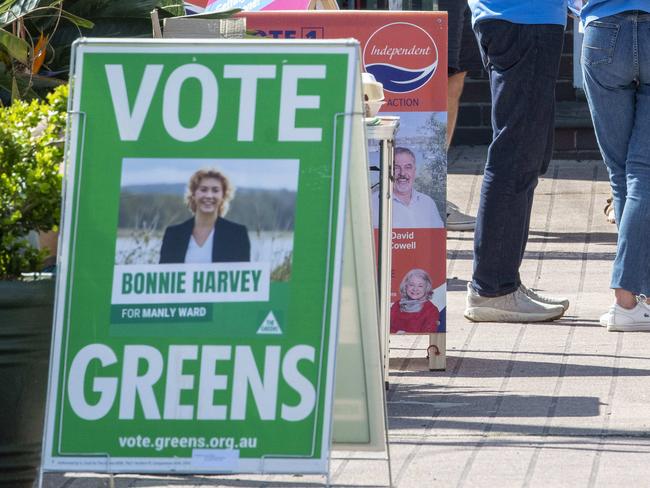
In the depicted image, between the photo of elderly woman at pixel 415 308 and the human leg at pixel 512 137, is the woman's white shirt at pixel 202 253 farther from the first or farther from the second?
the human leg at pixel 512 137

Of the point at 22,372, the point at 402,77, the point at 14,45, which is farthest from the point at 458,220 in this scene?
the point at 22,372

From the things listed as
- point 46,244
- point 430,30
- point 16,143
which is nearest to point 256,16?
point 430,30

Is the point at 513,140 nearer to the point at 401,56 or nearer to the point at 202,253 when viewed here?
the point at 401,56

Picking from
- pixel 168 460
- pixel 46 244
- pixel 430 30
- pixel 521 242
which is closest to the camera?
pixel 168 460

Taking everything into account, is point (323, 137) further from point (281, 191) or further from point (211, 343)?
point (211, 343)

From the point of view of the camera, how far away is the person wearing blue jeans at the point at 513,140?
631 cm

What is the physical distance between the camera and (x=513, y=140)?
254 inches

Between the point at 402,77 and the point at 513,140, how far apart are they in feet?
3.22

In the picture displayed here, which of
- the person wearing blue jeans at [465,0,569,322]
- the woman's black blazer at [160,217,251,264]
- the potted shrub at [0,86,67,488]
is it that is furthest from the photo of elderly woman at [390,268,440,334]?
the woman's black blazer at [160,217,251,264]

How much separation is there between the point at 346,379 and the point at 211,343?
0.51 metres

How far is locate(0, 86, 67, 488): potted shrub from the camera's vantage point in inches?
159

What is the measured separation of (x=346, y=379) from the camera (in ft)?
13.7

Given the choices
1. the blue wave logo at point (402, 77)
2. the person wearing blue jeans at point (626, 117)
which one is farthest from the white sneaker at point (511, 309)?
the blue wave logo at point (402, 77)

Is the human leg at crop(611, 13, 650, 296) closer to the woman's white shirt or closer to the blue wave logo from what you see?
the blue wave logo
